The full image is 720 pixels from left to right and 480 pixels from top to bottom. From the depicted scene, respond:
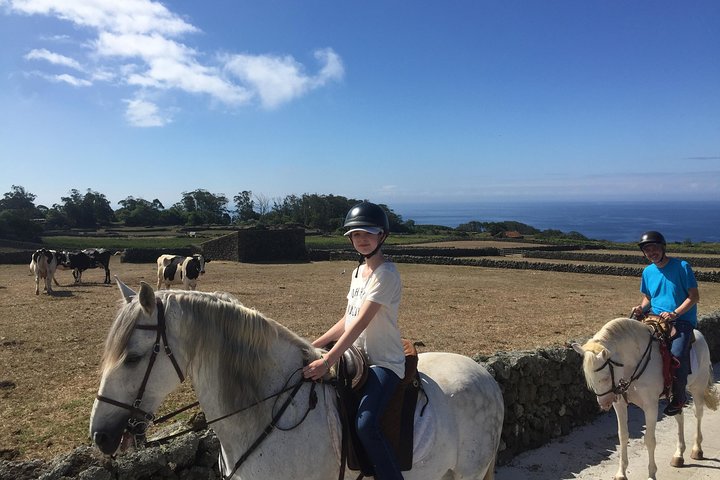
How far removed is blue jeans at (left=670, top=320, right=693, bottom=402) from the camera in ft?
16.9

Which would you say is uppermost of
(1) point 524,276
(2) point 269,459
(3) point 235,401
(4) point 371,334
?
(4) point 371,334

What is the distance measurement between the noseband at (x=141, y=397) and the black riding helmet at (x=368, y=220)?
1124 mm

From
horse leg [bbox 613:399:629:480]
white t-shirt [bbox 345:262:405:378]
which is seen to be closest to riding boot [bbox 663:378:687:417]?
horse leg [bbox 613:399:629:480]

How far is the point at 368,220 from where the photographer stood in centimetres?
286

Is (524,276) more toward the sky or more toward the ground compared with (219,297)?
more toward the ground

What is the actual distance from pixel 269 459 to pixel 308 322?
30.3ft

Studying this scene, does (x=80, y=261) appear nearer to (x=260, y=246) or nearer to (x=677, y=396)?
(x=260, y=246)

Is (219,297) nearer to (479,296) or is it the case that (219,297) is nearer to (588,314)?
(588,314)

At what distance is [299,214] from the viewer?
82.1 m

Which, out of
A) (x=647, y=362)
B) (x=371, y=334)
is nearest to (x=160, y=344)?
(x=371, y=334)

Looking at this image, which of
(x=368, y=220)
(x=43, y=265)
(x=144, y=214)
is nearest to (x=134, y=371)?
(x=368, y=220)

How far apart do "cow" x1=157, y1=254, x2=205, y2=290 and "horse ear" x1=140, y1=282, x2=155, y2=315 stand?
14.1m

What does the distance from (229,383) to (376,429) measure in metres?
0.82

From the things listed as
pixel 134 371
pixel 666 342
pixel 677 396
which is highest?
pixel 134 371
